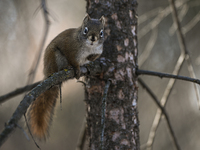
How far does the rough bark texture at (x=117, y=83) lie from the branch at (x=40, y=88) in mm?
114

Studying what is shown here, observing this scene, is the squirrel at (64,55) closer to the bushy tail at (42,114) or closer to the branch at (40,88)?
the bushy tail at (42,114)

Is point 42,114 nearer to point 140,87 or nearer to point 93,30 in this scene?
point 93,30

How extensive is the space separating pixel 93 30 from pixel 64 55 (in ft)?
1.00

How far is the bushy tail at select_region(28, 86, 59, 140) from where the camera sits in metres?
1.89

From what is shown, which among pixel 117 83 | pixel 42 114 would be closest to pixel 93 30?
pixel 117 83

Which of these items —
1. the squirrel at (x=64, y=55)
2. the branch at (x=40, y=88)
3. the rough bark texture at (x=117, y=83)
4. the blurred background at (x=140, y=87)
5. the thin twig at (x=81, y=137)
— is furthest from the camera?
the blurred background at (x=140, y=87)

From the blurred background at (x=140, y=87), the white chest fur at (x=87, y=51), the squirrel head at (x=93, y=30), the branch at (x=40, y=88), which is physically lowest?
the branch at (x=40, y=88)

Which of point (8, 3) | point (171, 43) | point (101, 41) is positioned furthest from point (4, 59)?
point (171, 43)

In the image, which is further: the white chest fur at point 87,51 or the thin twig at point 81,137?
the thin twig at point 81,137

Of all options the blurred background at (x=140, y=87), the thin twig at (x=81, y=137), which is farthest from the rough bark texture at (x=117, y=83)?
the blurred background at (x=140, y=87)

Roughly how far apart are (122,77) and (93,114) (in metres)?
0.34

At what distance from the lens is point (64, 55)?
6.44 ft

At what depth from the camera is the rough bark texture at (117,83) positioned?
175 cm

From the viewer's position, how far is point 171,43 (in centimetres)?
411
